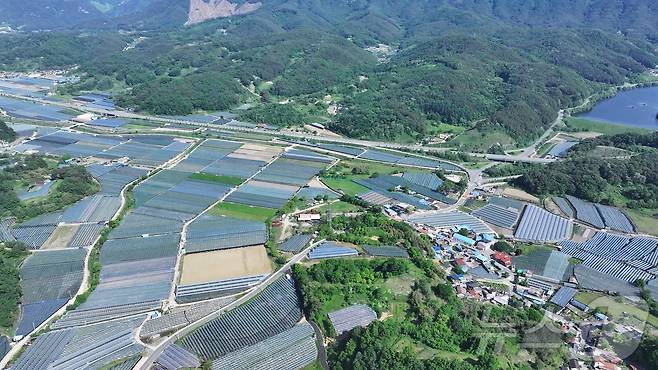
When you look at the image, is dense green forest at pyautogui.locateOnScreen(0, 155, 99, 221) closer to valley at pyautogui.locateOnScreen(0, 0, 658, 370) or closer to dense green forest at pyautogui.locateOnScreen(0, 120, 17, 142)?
valley at pyautogui.locateOnScreen(0, 0, 658, 370)

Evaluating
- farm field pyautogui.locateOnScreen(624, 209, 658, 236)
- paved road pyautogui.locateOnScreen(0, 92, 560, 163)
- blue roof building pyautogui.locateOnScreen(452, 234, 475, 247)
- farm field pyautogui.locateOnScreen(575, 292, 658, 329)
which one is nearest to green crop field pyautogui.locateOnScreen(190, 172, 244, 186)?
paved road pyautogui.locateOnScreen(0, 92, 560, 163)

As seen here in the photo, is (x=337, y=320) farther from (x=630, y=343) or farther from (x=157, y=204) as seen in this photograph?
(x=157, y=204)

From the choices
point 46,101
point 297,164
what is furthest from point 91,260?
point 46,101

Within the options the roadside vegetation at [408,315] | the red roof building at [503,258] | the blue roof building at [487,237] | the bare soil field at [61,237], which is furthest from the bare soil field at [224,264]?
the blue roof building at [487,237]

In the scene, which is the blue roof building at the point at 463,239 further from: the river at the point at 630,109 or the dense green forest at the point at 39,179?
the river at the point at 630,109

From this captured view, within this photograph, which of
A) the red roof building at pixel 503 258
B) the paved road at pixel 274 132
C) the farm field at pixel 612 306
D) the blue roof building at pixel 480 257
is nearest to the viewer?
the farm field at pixel 612 306

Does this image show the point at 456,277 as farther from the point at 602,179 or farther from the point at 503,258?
the point at 602,179
